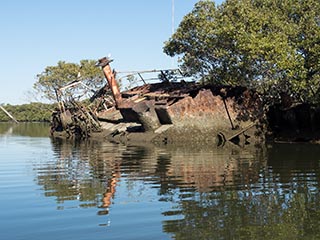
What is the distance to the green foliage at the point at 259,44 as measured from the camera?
26.1m

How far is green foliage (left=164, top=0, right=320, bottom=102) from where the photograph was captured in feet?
85.6

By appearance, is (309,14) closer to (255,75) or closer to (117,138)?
(255,75)

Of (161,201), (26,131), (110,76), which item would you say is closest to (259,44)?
(110,76)

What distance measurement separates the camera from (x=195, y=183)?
10914 millimetres

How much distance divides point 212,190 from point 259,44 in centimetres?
1740

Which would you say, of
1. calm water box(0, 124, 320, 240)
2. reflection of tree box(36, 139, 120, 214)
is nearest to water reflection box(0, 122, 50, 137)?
Result: reflection of tree box(36, 139, 120, 214)

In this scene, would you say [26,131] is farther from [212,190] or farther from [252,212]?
[252,212]

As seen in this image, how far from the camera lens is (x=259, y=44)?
25750 millimetres

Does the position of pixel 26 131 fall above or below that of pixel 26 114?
below

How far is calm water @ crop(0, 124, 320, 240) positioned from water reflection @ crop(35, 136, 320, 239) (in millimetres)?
15

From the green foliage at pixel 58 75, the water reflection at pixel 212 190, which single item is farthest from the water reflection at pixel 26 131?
the water reflection at pixel 212 190

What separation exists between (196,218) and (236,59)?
70.8ft

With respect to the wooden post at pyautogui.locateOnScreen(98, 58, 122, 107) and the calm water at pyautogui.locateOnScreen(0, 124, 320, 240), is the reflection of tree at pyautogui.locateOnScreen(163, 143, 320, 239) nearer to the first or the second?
the calm water at pyautogui.locateOnScreen(0, 124, 320, 240)

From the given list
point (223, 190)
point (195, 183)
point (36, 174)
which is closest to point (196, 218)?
point (223, 190)
